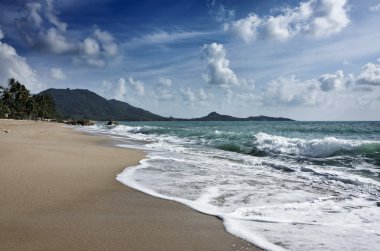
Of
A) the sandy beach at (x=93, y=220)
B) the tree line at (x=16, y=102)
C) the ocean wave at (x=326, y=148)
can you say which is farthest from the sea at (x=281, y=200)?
the tree line at (x=16, y=102)

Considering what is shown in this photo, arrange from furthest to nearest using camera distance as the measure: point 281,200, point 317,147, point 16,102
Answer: point 16,102, point 317,147, point 281,200

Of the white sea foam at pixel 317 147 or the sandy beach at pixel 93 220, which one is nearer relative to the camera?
the sandy beach at pixel 93 220

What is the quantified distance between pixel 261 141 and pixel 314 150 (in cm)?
505

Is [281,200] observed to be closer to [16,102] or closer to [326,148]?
[326,148]

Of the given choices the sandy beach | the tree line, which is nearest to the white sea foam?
the sandy beach

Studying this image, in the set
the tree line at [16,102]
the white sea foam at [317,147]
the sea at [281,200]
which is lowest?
the sea at [281,200]

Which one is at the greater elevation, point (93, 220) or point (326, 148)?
point (326, 148)

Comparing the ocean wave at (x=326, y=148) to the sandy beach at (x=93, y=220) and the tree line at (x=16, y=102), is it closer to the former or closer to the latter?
the sandy beach at (x=93, y=220)

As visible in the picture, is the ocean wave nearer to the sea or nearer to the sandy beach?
the sea

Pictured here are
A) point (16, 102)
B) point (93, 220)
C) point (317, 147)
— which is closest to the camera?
point (93, 220)

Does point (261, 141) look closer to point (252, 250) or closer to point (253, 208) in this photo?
point (253, 208)

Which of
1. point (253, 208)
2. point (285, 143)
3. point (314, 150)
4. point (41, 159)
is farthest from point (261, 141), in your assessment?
point (253, 208)

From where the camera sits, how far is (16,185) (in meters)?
6.58

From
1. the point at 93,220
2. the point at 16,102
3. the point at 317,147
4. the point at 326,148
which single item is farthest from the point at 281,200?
the point at 16,102
